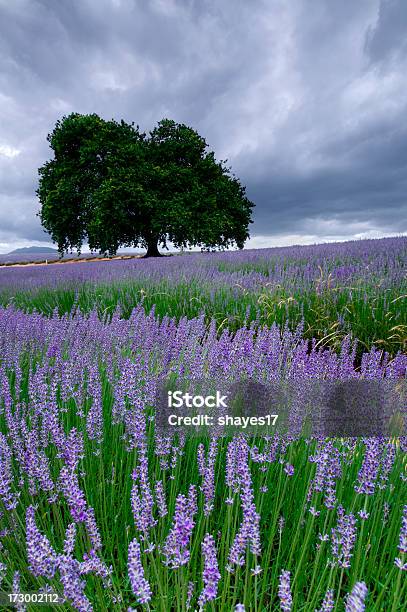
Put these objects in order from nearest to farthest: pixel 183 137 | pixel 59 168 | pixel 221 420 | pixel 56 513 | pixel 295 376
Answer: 1. pixel 56 513
2. pixel 221 420
3. pixel 295 376
4. pixel 59 168
5. pixel 183 137

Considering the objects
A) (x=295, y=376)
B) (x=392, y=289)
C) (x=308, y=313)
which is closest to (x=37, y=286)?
(x=308, y=313)

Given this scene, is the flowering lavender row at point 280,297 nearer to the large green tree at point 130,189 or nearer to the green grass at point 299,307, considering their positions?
the green grass at point 299,307

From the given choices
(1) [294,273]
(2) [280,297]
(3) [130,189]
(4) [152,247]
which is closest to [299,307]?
(2) [280,297]

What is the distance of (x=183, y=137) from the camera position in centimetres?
2278

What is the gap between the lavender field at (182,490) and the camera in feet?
3.36

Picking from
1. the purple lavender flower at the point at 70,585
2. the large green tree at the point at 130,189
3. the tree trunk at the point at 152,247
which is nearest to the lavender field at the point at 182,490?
the purple lavender flower at the point at 70,585

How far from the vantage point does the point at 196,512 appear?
3.95 feet

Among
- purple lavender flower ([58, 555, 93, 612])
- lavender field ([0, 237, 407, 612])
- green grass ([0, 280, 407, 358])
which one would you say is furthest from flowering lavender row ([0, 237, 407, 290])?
purple lavender flower ([58, 555, 93, 612])

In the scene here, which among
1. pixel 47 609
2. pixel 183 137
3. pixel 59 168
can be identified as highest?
pixel 183 137

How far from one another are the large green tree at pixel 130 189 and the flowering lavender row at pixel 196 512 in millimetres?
18201

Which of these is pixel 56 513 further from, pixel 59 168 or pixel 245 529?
pixel 59 168

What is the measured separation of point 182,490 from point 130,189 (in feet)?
62.5

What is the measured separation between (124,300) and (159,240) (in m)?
16.9

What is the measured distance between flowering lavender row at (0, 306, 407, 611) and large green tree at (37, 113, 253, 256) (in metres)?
18.2
